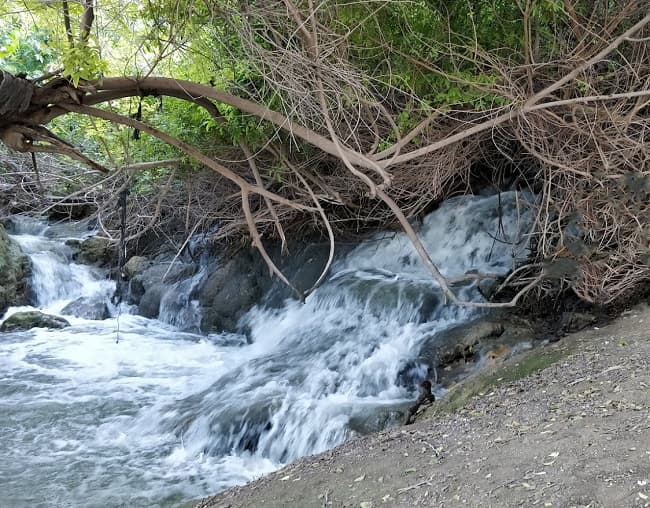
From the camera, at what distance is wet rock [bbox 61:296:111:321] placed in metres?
11.9

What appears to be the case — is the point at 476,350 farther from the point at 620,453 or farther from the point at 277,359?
the point at 620,453

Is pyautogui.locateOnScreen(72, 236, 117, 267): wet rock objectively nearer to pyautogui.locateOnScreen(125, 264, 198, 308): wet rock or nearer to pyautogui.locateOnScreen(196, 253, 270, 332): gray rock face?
pyautogui.locateOnScreen(125, 264, 198, 308): wet rock

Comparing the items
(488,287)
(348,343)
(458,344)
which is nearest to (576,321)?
(458,344)

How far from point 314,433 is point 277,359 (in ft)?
7.59

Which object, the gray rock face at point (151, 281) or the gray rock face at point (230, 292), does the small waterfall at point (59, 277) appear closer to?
the gray rock face at point (151, 281)

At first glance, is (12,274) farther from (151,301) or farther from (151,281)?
(151,301)

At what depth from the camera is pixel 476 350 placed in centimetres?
654

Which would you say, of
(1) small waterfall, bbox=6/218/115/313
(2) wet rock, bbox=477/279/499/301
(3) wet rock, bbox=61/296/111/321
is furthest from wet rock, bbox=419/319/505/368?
(1) small waterfall, bbox=6/218/115/313

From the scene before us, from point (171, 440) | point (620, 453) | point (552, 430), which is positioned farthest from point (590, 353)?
point (171, 440)

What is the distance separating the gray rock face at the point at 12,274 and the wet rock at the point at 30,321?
2.81 ft

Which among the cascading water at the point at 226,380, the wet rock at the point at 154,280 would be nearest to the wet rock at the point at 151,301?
the wet rock at the point at 154,280

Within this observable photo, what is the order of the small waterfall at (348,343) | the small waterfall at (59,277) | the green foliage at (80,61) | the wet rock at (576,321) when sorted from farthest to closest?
the small waterfall at (59,277)
the small waterfall at (348,343)
the wet rock at (576,321)
the green foliage at (80,61)

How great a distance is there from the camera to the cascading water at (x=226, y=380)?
19.2 feet

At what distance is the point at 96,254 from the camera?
543 inches
